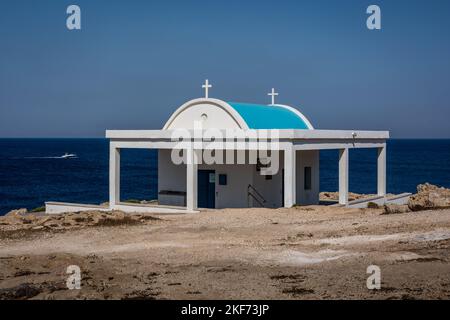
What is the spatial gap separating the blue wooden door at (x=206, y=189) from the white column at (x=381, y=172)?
28.1 feet

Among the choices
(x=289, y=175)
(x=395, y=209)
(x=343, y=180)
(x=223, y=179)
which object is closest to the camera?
Result: (x=395, y=209)

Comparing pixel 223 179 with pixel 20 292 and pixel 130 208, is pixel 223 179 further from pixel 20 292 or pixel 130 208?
pixel 20 292

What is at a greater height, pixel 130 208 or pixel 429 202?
pixel 429 202

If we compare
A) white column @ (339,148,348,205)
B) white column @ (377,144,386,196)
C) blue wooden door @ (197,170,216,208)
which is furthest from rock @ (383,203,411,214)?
white column @ (377,144,386,196)

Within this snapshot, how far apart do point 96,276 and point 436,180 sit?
81.2 m

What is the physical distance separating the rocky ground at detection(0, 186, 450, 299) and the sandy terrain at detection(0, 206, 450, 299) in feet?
0.08

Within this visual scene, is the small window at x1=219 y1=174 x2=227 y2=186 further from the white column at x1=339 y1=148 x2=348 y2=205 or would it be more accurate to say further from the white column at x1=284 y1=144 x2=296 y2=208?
the white column at x1=339 y1=148 x2=348 y2=205

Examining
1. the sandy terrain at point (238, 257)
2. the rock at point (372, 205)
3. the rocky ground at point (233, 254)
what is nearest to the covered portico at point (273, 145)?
the rock at point (372, 205)

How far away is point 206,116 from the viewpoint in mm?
24984

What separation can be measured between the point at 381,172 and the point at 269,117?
703 cm

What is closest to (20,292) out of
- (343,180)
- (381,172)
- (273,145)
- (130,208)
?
(273,145)

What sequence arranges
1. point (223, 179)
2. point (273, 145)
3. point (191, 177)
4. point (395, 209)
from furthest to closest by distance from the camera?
1. point (223, 179)
2. point (191, 177)
3. point (273, 145)
4. point (395, 209)

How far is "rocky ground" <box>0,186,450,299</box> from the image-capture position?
995 cm
